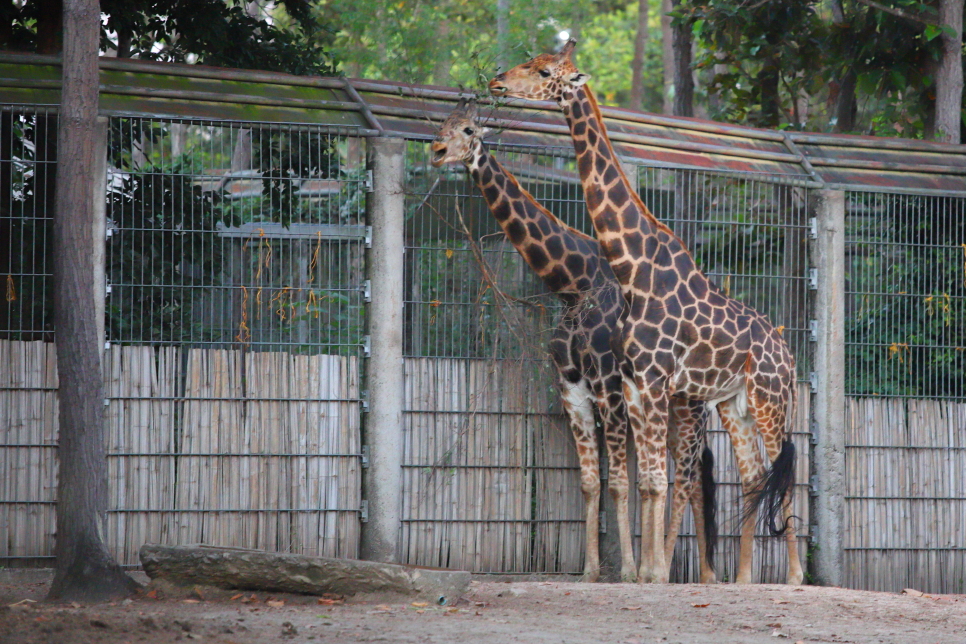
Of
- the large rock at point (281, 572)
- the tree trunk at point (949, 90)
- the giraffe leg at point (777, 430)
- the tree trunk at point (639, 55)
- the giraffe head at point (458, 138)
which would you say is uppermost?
the tree trunk at point (639, 55)

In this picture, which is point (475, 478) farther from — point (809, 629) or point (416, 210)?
point (809, 629)

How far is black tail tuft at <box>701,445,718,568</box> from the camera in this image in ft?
28.8

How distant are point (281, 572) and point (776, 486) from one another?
13.6 feet

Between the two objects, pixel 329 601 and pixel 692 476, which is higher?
pixel 692 476

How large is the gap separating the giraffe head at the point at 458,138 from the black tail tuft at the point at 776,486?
3.44 metres

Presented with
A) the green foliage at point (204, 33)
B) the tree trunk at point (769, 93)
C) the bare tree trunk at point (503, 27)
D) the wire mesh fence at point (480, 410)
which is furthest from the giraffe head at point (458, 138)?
the bare tree trunk at point (503, 27)

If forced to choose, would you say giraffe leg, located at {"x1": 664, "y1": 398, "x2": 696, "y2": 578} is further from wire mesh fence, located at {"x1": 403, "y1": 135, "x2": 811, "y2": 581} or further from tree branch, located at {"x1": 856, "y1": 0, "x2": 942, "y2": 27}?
tree branch, located at {"x1": 856, "y1": 0, "x2": 942, "y2": 27}

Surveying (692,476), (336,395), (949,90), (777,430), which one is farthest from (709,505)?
(949,90)

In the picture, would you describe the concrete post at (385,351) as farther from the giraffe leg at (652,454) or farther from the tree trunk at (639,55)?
the tree trunk at (639,55)

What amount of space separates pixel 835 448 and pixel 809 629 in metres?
3.17

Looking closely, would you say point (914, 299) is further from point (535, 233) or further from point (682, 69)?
point (682, 69)

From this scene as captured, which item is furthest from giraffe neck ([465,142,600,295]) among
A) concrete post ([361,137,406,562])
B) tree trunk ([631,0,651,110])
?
tree trunk ([631,0,651,110])

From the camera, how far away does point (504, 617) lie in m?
6.26

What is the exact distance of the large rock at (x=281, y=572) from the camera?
6.43m
